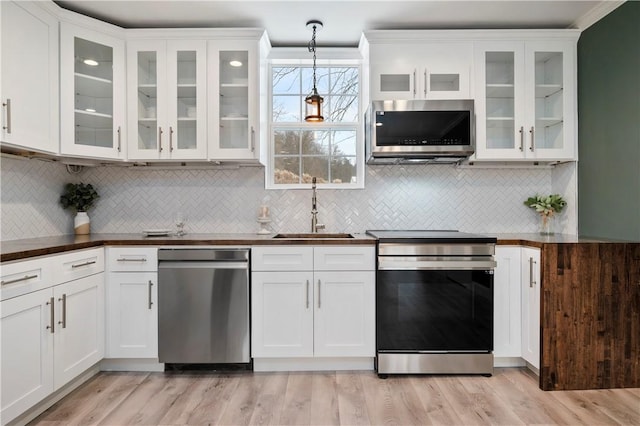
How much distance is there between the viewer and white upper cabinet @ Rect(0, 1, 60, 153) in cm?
212

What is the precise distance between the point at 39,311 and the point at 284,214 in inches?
70.1

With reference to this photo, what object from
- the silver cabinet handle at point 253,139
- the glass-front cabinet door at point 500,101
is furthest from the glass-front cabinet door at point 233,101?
the glass-front cabinet door at point 500,101

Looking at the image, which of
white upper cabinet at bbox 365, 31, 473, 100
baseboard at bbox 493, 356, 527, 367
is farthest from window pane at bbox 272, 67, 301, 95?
baseboard at bbox 493, 356, 527, 367

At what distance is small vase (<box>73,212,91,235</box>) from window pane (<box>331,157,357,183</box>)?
2051 millimetres

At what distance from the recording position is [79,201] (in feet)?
9.74

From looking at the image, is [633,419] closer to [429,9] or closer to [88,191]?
[429,9]

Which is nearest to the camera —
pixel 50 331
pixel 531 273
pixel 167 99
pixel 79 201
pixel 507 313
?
pixel 50 331

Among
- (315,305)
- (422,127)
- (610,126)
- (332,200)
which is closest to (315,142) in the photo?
(332,200)

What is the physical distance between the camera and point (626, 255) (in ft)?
7.49

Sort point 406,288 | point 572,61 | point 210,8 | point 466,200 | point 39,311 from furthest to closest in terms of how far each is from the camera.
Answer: point 466,200 → point 572,61 → point 210,8 → point 406,288 → point 39,311

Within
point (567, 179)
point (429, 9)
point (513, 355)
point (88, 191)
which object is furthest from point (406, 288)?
point (88, 191)

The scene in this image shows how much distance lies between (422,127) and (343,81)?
970 millimetres

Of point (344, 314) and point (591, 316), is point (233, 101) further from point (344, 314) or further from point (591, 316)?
point (591, 316)

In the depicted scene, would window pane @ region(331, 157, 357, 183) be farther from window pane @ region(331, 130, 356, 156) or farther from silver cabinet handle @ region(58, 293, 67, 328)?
silver cabinet handle @ region(58, 293, 67, 328)
